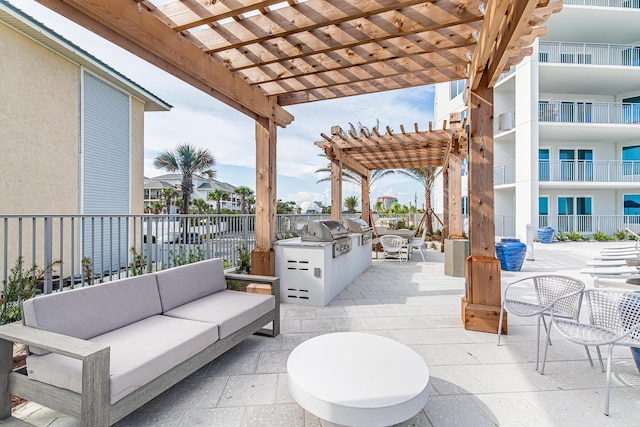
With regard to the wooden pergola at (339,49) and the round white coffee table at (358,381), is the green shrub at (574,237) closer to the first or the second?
the wooden pergola at (339,49)

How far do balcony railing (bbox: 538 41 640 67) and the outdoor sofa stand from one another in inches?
641

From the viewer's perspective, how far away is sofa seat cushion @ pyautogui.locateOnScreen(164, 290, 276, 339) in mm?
2395

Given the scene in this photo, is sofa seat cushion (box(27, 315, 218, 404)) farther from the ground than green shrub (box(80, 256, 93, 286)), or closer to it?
closer to it

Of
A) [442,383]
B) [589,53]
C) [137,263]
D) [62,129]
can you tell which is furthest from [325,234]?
[589,53]

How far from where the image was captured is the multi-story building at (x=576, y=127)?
39.6 ft

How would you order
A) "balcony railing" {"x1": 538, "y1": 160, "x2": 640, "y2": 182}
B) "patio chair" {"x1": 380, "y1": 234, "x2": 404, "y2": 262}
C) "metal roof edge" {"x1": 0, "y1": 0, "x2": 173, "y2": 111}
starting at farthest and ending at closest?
"balcony railing" {"x1": 538, "y1": 160, "x2": 640, "y2": 182}
"patio chair" {"x1": 380, "y1": 234, "x2": 404, "y2": 262}
"metal roof edge" {"x1": 0, "y1": 0, "x2": 173, "y2": 111}

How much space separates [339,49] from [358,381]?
3.17m

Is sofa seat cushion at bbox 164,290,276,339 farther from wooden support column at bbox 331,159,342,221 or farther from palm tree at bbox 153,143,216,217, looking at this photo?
palm tree at bbox 153,143,216,217

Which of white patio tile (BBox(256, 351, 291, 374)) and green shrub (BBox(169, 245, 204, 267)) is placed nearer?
white patio tile (BBox(256, 351, 291, 374))

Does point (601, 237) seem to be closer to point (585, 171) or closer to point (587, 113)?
point (585, 171)

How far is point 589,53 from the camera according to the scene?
42.3 ft

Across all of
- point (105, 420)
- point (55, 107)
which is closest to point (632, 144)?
point (105, 420)

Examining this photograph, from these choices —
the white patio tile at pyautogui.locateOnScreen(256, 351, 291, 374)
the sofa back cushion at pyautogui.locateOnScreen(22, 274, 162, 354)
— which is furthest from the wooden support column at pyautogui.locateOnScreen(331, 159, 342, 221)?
the sofa back cushion at pyautogui.locateOnScreen(22, 274, 162, 354)

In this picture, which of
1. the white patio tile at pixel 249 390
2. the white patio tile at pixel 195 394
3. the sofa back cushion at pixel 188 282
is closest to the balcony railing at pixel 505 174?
the sofa back cushion at pixel 188 282
